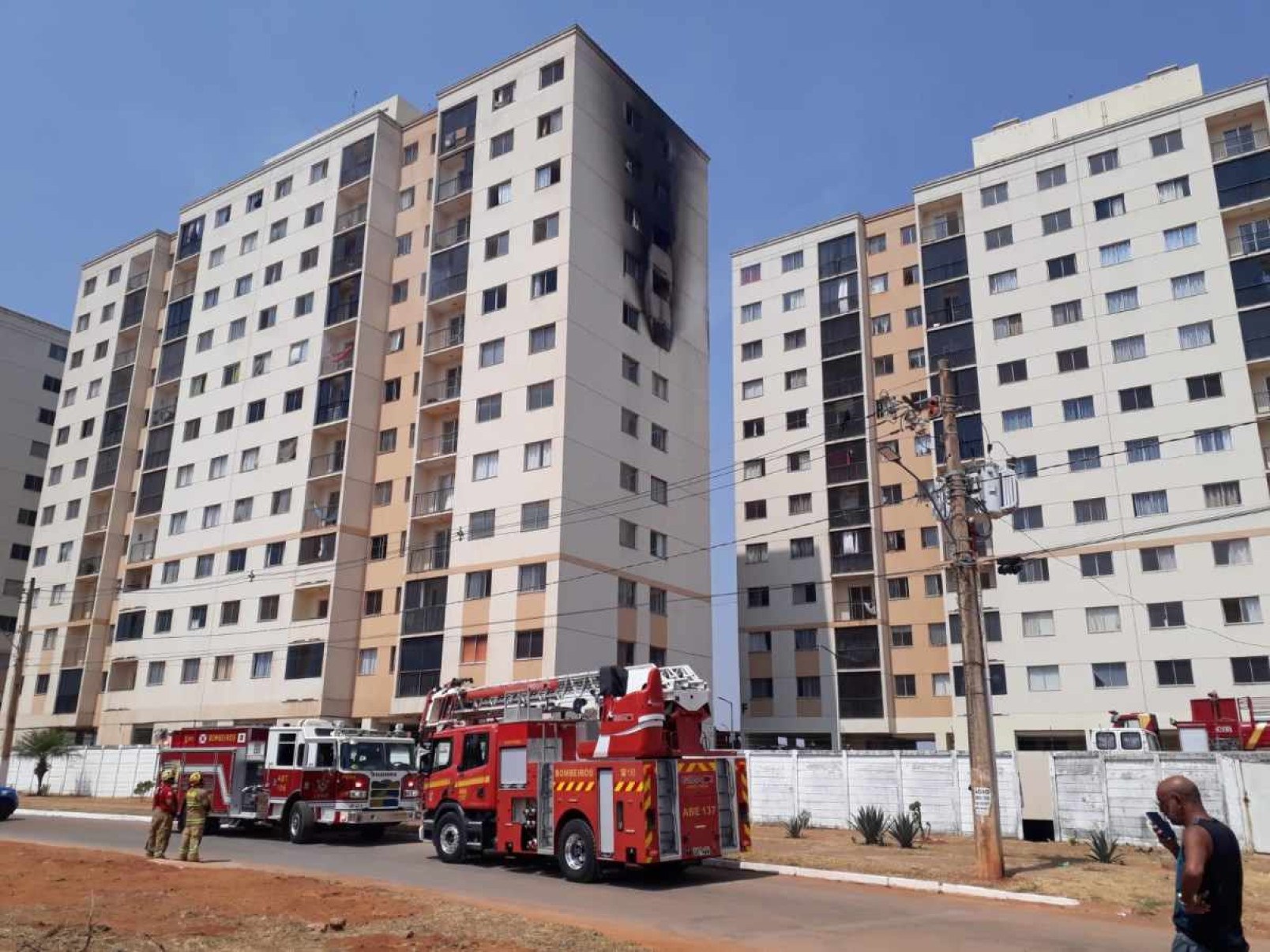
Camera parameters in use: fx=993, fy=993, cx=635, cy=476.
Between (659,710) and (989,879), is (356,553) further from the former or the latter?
(989,879)

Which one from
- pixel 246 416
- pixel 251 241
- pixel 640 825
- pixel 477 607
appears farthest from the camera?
pixel 251 241

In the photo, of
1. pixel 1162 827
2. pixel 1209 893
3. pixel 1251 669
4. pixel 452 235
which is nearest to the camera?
pixel 1209 893

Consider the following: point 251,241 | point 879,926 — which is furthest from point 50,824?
point 251,241

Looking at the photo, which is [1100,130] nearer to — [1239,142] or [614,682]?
[1239,142]

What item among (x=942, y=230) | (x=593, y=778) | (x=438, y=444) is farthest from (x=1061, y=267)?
(x=593, y=778)

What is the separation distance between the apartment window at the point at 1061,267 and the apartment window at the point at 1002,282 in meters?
1.80

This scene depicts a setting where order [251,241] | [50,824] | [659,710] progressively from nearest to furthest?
1. [659,710]
2. [50,824]
3. [251,241]

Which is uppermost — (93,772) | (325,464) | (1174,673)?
(325,464)

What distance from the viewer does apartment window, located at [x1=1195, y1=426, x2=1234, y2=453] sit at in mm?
47562

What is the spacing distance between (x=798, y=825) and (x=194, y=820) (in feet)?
50.0

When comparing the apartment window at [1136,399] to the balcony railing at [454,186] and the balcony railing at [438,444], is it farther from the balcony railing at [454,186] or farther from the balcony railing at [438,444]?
the balcony railing at [454,186]

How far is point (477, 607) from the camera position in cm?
4409

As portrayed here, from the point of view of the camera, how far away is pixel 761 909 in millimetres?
14945

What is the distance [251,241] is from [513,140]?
2086 centimetres
